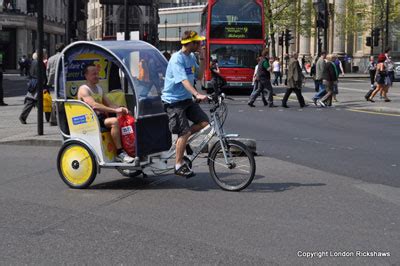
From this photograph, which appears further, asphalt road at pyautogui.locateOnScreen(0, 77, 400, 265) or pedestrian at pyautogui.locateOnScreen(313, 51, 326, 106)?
pedestrian at pyautogui.locateOnScreen(313, 51, 326, 106)

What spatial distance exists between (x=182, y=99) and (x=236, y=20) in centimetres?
2482

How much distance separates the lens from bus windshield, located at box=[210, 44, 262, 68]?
3431 centimetres

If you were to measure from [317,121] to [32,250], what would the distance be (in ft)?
46.4

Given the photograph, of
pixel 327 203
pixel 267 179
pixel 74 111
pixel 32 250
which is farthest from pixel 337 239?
pixel 74 111

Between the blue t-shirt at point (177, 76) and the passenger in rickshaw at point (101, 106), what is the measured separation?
1.92ft

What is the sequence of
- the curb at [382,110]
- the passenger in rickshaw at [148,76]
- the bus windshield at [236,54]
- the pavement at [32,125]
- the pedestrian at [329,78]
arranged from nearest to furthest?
the passenger in rickshaw at [148,76]
the pavement at [32,125]
the curb at [382,110]
the pedestrian at [329,78]
the bus windshield at [236,54]

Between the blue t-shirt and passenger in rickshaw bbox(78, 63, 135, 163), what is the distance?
585mm

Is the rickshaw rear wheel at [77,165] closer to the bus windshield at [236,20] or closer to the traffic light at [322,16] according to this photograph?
the traffic light at [322,16]

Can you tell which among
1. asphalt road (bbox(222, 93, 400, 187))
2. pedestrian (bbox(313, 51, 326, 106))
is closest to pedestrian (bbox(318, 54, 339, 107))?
pedestrian (bbox(313, 51, 326, 106))

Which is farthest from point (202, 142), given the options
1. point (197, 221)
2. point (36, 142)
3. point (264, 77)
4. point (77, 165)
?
point (264, 77)

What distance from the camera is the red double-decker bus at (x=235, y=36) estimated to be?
3300cm

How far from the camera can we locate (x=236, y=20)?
3331 centimetres

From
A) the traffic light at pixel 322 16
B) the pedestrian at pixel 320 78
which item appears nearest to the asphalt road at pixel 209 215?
the pedestrian at pixel 320 78

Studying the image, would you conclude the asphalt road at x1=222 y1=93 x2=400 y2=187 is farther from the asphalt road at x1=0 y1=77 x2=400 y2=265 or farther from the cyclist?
the cyclist
